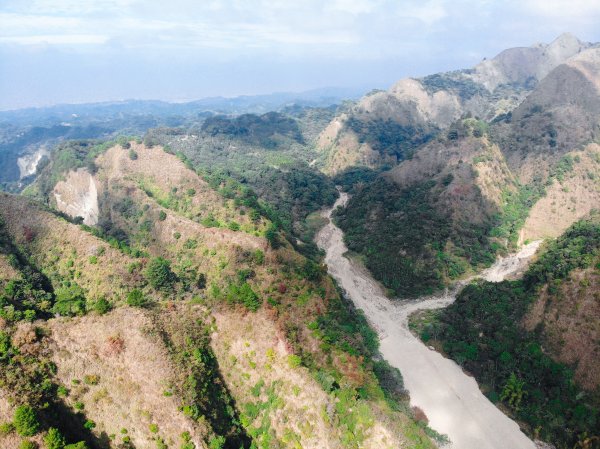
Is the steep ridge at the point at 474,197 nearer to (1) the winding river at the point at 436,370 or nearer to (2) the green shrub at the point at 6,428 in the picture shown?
(1) the winding river at the point at 436,370

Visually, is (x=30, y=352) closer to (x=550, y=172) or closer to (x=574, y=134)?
(x=550, y=172)

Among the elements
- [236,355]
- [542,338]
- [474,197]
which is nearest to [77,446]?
[236,355]

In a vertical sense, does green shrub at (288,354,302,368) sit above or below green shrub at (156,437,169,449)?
above

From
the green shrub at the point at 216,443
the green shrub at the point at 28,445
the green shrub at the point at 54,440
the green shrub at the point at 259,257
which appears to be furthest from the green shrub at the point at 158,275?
the green shrub at the point at 28,445

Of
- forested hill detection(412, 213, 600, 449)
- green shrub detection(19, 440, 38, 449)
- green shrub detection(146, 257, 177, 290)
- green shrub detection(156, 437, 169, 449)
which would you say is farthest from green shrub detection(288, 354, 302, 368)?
forested hill detection(412, 213, 600, 449)

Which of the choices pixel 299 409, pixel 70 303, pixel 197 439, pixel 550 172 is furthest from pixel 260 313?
pixel 550 172

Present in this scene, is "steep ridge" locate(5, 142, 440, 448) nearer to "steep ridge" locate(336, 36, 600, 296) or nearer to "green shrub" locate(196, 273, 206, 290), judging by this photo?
"green shrub" locate(196, 273, 206, 290)
